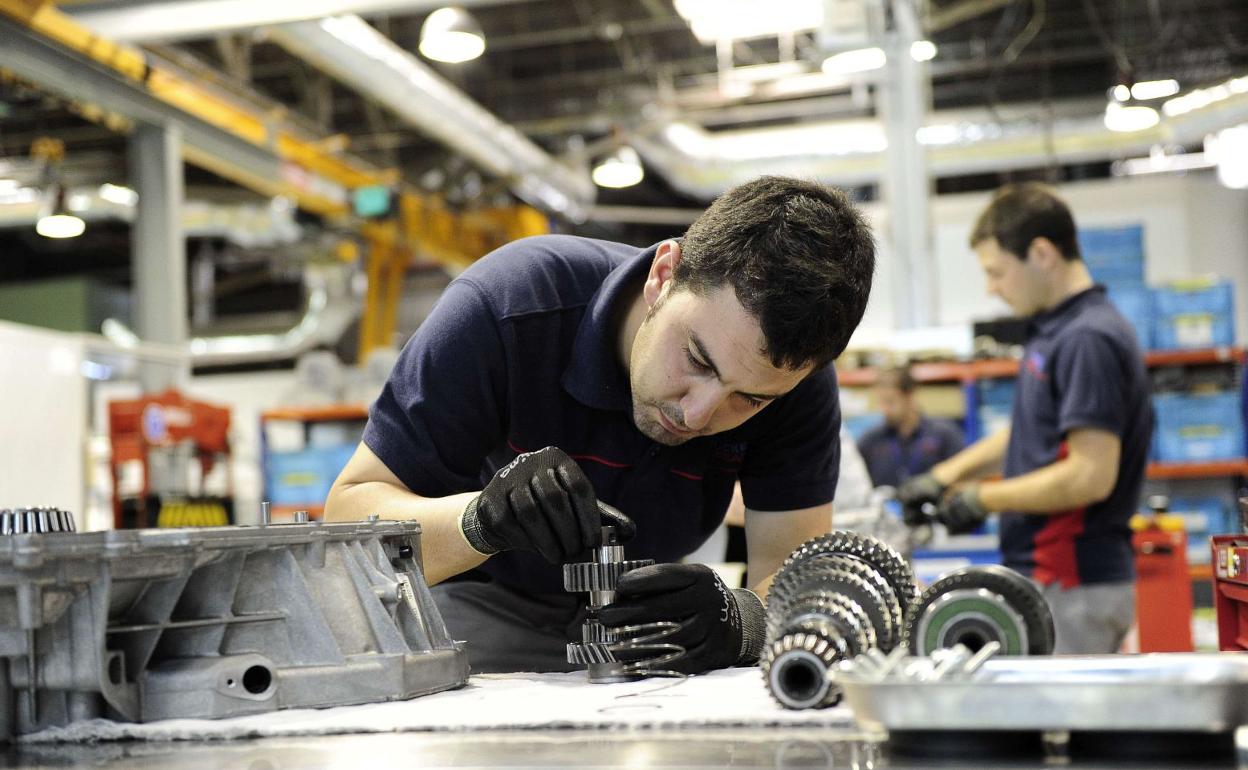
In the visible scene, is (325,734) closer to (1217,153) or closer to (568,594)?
(568,594)

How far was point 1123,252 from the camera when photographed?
6.44 metres

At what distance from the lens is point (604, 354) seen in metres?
1.64

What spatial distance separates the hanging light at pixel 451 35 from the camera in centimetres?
568

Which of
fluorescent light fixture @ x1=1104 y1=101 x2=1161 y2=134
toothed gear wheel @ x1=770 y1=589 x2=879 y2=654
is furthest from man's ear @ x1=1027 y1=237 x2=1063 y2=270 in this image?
fluorescent light fixture @ x1=1104 y1=101 x2=1161 y2=134

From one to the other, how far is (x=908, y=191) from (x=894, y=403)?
1323 millimetres

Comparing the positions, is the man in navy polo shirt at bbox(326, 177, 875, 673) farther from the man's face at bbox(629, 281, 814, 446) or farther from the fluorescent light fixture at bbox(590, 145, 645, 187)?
the fluorescent light fixture at bbox(590, 145, 645, 187)

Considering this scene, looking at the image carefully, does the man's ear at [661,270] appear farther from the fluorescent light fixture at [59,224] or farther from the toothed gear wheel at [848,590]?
the fluorescent light fixture at [59,224]

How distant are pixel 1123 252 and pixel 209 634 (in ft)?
20.2

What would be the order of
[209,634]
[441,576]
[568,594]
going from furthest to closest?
[568,594]
[441,576]
[209,634]

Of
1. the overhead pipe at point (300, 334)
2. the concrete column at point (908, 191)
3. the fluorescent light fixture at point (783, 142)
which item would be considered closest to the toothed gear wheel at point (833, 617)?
the concrete column at point (908, 191)

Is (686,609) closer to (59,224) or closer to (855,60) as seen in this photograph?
(855,60)

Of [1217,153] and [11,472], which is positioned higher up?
[1217,153]

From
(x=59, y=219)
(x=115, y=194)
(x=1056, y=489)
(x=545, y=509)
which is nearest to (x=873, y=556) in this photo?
(x=545, y=509)

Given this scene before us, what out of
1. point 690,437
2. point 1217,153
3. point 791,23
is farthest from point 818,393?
point 1217,153
